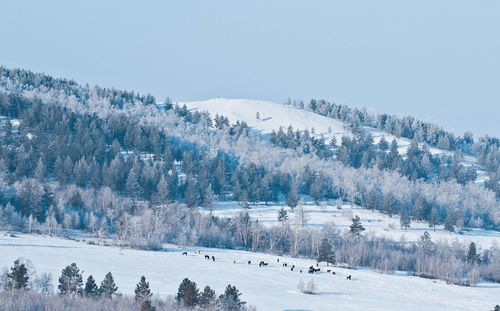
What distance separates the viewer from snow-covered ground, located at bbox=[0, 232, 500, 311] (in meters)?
63.9

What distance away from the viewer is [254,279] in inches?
2840

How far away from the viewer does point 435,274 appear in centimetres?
8975

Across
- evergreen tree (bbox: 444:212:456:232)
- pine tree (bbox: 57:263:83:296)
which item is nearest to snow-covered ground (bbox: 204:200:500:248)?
evergreen tree (bbox: 444:212:456:232)

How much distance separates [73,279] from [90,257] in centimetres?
2110

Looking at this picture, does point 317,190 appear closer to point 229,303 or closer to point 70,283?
point 229,303

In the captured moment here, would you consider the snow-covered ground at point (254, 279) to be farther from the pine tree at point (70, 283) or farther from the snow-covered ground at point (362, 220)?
the snow-covered ground at point (362, 220)

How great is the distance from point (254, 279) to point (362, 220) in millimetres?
52243

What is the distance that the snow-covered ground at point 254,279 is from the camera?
210 ft

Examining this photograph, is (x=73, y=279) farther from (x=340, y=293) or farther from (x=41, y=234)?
(x=41, y=234)

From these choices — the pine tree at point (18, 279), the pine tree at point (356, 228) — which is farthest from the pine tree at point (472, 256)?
the pine tree at point (18, 279)

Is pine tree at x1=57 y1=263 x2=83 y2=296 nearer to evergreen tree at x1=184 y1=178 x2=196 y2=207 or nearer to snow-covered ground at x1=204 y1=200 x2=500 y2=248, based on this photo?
snow-covered ground at x1=204 y1=200 x2=500 y2=248

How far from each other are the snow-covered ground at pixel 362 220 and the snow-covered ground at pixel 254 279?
84.9 feet

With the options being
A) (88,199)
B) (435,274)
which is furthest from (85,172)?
(435,274)

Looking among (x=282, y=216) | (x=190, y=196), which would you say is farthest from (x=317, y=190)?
(x=190, y=196)
